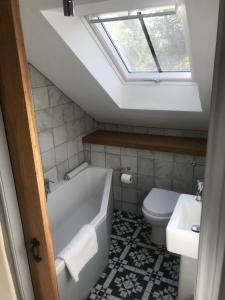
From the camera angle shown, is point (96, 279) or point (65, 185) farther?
point (65, 185)

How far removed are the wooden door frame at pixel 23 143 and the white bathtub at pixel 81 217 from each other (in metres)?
0.67

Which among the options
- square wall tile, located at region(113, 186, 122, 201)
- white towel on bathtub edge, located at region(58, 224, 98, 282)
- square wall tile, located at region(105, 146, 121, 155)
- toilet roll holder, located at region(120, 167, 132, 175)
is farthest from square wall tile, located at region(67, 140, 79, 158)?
white towel on bathtub edge, located at region(58, 224, 98, 282)

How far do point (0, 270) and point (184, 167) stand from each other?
2236 mm

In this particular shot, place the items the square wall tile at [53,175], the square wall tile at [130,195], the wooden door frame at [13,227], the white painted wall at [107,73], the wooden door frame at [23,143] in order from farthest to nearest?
1. the square wall tile at [130,195]
2. the square wall tile at [53,175]
3. the white painted wall at [107,73]
4. the wooden door frame at [13,227]
5. the wooden door frame at [23,143]

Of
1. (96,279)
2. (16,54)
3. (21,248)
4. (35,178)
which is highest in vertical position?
(16,54)

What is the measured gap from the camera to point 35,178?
37.0 inches

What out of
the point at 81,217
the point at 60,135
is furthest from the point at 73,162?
the point at 81,217

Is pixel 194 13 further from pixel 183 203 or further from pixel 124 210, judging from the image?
pixel 124 210

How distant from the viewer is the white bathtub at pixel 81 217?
6.25 ft

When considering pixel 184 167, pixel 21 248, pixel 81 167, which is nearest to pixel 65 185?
pixel 81 167

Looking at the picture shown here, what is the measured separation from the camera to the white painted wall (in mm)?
1440

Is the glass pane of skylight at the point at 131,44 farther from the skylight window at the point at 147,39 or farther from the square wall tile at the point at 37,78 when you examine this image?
the square wall tile at the point at 37,78

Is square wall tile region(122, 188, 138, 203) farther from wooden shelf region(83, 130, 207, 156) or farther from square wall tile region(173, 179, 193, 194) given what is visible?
wooden shelf region(83, 130, 207, 156)

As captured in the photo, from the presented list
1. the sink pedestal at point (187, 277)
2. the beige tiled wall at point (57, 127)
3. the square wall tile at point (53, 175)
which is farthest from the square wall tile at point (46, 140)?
the sink pedestal at point (187, 277)
